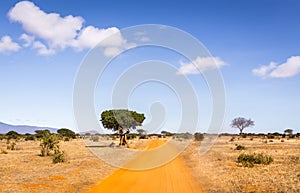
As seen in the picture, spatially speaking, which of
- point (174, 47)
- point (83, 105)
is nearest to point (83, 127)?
point (83, 105)

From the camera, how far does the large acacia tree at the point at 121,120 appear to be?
48.4 metres

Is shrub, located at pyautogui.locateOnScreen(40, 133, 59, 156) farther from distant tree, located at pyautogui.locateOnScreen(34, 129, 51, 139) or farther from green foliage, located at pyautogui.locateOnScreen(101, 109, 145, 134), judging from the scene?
green foliage, located at pyautogui.locateOnScreen(101, 109, 145, 134)

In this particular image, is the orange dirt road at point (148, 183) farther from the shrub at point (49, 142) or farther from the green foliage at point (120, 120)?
the green foliage at point (120, 120)

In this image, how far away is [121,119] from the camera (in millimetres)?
48844

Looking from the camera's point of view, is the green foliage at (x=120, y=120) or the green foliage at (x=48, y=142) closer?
the green foliage at (x=48, y=142)

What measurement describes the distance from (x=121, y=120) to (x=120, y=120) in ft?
0.56

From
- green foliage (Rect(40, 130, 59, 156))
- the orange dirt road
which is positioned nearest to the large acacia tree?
green foliage (Rect(40, 130, 59, 156))

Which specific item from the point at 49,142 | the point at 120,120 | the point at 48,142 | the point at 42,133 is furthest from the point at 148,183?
the point at 120,120

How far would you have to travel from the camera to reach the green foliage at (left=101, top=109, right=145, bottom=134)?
48.4 m

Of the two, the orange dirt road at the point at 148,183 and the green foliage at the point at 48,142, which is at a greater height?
the green foliage at the point at 48,142

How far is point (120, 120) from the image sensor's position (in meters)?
48.6

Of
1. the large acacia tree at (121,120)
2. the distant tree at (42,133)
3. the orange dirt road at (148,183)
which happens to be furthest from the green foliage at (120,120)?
the orange dirt road at (148,183)

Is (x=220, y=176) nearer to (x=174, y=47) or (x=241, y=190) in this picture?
(x=241, y=190)

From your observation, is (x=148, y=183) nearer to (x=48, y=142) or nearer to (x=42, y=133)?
(x=48, y=142)
